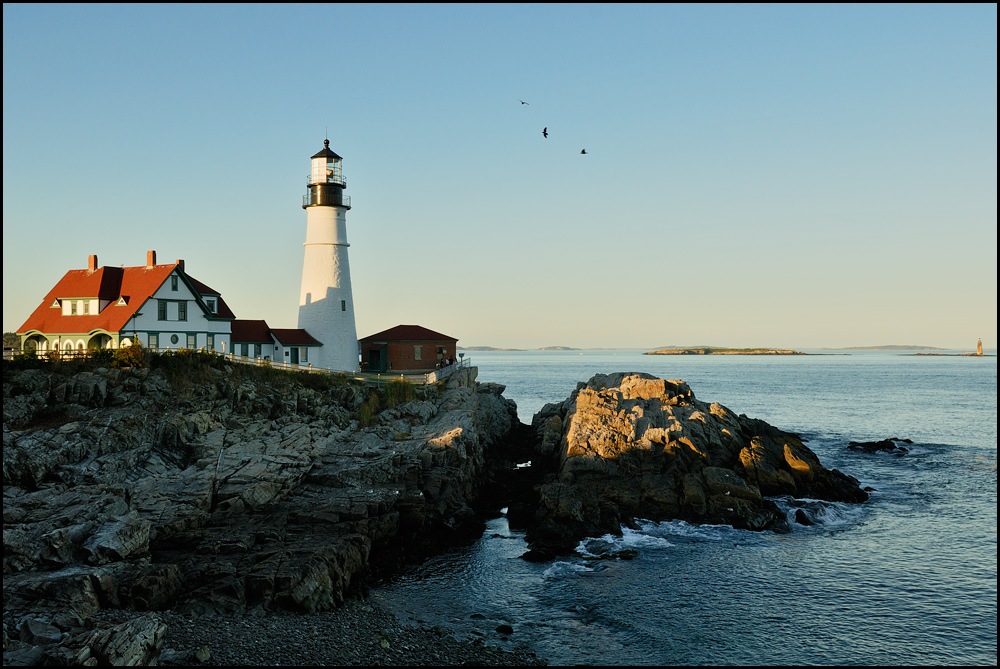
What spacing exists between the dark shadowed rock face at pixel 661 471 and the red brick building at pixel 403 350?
54.4ft

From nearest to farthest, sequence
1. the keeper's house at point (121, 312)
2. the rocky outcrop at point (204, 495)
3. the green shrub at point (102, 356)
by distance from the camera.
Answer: the rocky outcrop at point (204, 495) < the green shrub at point (102, 356) < the keeper's house at point (121, 312)

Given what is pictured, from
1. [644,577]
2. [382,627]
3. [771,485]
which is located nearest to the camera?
[382,627]

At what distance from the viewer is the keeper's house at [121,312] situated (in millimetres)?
35719

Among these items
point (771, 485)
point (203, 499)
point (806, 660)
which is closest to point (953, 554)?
point (771, 485)

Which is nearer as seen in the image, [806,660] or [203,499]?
[806,660]

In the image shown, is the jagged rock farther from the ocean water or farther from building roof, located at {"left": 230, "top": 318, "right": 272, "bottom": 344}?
building roof, located at {"left": 230, "top": 318, "right": 272, "bottom": 344}

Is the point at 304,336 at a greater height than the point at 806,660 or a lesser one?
greater

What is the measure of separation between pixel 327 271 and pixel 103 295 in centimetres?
1247

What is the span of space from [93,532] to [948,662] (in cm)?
2126

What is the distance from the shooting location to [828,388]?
89.6m

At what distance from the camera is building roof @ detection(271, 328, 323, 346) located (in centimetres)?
4234

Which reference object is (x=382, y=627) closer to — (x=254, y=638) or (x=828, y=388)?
(x=254, y=638)

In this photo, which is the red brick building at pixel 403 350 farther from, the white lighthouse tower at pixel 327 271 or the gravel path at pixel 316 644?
the gravel path at pixel 316 644

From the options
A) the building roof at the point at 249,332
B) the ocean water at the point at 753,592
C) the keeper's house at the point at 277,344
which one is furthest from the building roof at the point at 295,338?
the ocean water at the point at 753,592
